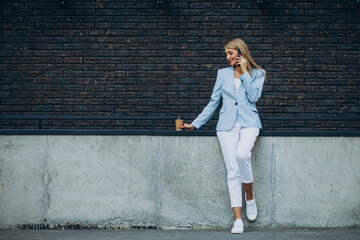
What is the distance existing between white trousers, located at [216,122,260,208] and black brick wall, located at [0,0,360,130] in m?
2.03

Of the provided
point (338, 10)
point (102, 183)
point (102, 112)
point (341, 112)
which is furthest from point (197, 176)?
point (338, 10)

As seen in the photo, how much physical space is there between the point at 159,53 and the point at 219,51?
0.98 m

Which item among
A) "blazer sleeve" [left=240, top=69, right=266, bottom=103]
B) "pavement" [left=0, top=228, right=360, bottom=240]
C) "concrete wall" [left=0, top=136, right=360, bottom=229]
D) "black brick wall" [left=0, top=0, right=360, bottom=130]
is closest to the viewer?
"pavement" [left=0, top=228, right=360, bottom=240]

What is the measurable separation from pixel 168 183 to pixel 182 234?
70cm

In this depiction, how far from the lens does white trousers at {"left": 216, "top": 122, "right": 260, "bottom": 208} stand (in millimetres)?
5328

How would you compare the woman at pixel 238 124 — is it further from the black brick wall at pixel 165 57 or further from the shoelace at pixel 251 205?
the black brick wall at pixel 165 57

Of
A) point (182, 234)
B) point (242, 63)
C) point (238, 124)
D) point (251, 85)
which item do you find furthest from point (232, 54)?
point (182, 234)

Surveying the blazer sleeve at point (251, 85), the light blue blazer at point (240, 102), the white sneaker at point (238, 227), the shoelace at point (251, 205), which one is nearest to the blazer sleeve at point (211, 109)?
the light blue blazer at point (240, 102)

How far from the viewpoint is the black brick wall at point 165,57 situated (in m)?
7.41

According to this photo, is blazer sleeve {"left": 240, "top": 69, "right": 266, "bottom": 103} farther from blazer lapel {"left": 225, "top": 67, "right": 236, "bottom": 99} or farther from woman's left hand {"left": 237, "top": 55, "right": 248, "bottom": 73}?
blazer lapel {"left": 225, "top": 67, "right": 236, "bottom": 99}

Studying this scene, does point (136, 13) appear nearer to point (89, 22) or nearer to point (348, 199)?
point (89, 22)

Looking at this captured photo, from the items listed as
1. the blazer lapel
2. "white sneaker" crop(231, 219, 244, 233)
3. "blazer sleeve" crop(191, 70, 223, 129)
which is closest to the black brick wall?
"blazer sleeve" crop(191, 70, 223, 129)

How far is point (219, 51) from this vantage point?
7488 mm

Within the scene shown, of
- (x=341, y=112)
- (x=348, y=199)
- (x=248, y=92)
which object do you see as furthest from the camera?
(x=341, y=112)
